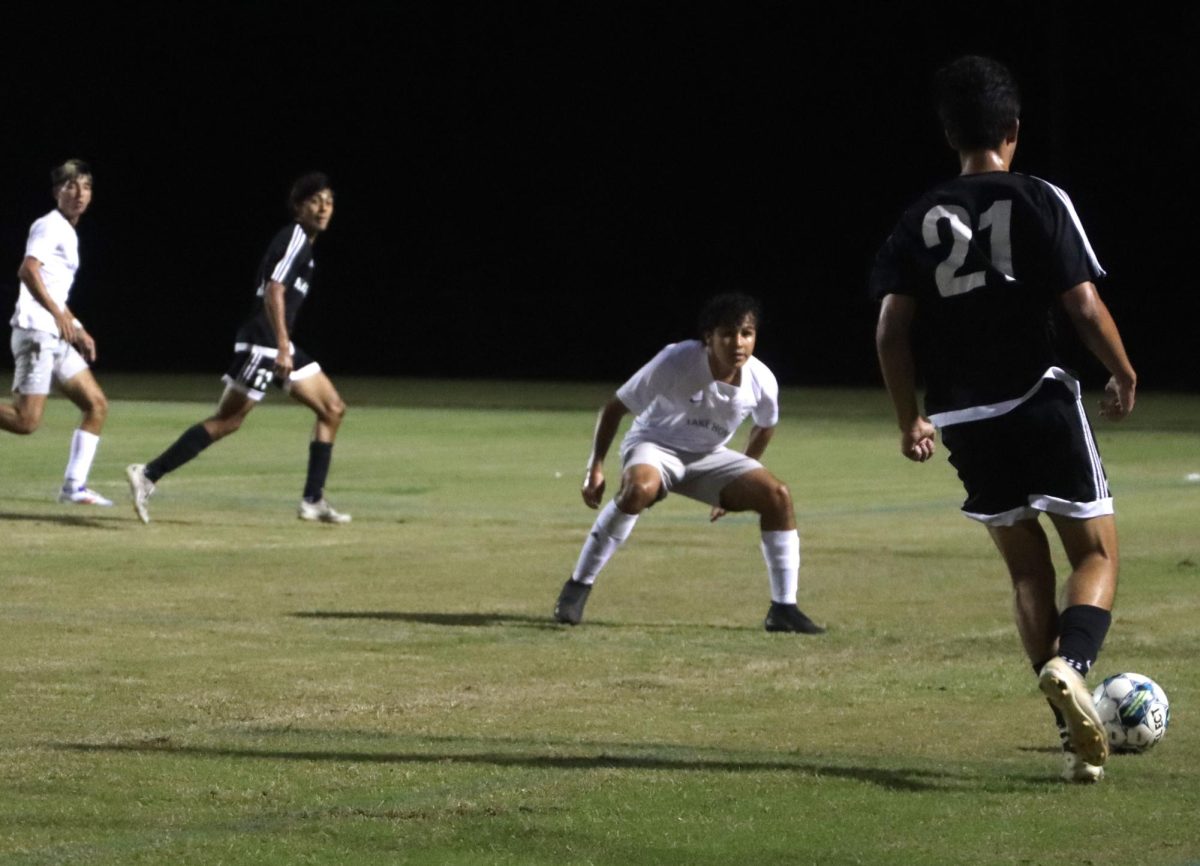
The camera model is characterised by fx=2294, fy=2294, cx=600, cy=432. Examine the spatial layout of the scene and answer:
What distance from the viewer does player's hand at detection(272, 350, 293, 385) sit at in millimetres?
13312

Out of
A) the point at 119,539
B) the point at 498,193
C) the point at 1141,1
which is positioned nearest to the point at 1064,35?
the point at 1141,1

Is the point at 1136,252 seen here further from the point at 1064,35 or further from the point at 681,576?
the point at 681,576

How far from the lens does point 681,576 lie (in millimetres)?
11367

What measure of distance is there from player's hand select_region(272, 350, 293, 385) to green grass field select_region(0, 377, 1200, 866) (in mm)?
860

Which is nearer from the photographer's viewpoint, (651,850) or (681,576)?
(651,850)

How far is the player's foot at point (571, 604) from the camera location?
31.1 ft

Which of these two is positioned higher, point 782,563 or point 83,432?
point 782,563

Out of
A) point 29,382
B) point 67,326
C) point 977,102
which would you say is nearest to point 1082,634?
point 977,102

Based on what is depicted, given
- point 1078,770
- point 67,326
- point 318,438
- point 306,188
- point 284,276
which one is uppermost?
point 306,188

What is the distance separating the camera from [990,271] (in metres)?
6.04

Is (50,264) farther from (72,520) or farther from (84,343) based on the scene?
(72,520)

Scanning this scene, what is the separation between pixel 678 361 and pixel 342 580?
2.20m

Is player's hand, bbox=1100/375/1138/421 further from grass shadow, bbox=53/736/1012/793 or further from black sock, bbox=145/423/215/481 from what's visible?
black sock, bbox=145/423/215/481

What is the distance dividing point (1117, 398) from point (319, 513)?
26.7 ft
